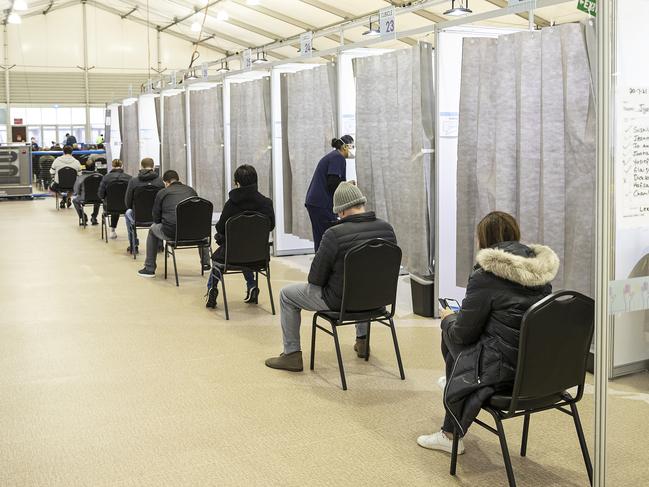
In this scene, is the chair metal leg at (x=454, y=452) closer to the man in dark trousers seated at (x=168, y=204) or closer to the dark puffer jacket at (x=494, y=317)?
the dark puffer jacket at (x=494, y=317)

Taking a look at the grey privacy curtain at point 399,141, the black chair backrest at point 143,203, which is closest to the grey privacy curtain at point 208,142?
the black chair backrest at point 143,203

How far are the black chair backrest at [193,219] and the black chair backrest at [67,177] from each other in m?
7.12

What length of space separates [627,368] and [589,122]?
1.30m

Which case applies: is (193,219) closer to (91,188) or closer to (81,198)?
(91,188)

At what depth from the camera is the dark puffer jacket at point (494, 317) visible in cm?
266

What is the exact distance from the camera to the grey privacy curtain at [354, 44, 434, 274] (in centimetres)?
529

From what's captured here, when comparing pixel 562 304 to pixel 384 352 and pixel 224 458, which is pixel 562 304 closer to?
pixel 224 458

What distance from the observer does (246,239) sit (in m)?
5.37

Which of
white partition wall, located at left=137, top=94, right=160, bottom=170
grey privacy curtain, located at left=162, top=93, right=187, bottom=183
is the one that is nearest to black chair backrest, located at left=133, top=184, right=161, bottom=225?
grey privacy curtain, located at left=162, top=93, right=187, bottom=183

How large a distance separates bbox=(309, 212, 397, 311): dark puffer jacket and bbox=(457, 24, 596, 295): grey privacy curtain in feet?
3.16

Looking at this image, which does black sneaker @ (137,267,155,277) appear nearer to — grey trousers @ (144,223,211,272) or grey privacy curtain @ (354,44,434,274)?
grey trousers @ (144,223,211,272)

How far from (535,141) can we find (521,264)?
1815mm

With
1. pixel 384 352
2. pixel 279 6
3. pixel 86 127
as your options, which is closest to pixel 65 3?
pixel 86 127

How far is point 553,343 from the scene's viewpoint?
2.60 meters
